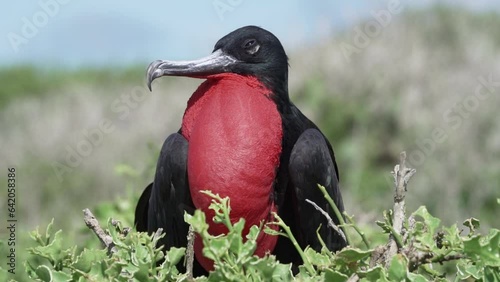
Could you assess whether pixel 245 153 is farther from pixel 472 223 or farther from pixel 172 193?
pixel 472 223

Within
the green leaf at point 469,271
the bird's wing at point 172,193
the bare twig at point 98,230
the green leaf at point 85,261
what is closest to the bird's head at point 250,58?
the bird's wing at point 172,193

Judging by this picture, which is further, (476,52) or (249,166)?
(476,52)

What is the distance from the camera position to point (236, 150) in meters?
2.41

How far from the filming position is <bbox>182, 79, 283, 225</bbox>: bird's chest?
2385 mm

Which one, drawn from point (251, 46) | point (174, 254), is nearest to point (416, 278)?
point (174, 254)

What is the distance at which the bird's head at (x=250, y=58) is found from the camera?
8.93 feet

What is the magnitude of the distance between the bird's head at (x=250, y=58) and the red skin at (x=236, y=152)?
0.27ft

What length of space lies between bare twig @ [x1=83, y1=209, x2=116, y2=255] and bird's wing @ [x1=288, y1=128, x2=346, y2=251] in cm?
89

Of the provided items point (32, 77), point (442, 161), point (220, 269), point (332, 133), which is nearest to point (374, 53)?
point (332, 133)

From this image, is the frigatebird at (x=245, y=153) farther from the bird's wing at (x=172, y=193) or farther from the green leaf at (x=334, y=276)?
the green leaf at (x=334, y=276)

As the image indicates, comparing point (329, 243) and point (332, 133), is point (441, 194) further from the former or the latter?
point (329, 243)

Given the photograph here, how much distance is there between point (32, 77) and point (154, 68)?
32.6ft

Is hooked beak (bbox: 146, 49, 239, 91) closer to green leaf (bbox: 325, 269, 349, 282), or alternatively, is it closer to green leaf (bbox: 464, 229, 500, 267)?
green leaf (bbox: 325, 269, 349, 282)

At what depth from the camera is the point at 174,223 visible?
2832 mm
